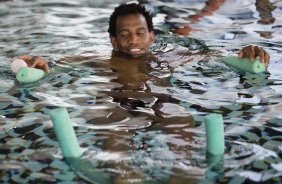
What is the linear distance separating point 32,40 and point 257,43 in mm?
2790

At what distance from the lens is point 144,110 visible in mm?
3471

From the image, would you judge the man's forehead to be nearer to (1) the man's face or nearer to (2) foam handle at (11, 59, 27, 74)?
(1) the man's face

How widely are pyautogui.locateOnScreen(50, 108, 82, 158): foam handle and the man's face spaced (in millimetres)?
2071

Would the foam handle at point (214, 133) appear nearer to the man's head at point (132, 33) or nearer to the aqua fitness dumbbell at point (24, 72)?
the aqua fitness dumbbell at point (24, 72)

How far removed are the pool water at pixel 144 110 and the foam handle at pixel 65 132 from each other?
9 cm

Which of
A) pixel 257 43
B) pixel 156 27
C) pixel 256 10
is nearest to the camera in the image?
pixel 257 43

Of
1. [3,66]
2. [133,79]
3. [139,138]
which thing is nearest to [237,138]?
[139,138]

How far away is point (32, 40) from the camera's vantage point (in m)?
6.25

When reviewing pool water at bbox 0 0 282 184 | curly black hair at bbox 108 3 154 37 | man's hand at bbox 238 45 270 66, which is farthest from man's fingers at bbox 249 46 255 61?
curly black hair at bbox 108 3 154 37

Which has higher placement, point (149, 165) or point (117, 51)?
point (117, 51)

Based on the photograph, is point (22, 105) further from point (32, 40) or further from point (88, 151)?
point (32, 40)

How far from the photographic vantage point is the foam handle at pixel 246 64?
4152mm

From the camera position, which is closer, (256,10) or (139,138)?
(139,138)

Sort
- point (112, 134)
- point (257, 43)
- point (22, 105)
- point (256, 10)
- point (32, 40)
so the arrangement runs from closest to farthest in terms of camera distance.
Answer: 1. point (112, 134)
2. point (22, 105)
3. point (257, 43)
4. point (32, 40)
5. point (256, 10)
